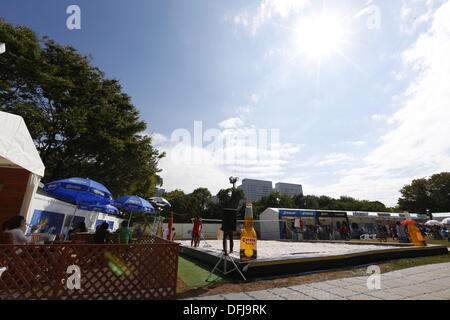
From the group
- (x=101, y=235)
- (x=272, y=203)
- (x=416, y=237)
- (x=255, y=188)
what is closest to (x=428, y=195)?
(x=272, y=203)

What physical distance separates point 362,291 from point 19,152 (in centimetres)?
812

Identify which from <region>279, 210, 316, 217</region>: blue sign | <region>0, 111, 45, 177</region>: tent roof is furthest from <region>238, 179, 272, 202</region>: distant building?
<region>0, 111, 45, 177</region>: tent roof

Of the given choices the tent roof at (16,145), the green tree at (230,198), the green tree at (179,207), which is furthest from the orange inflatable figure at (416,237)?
the green tree at (179,207)

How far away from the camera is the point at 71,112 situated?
41.8ft

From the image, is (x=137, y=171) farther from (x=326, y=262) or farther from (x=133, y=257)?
(x=326, y=262)

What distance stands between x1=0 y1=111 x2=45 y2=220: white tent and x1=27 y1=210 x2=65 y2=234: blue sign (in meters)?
3.80

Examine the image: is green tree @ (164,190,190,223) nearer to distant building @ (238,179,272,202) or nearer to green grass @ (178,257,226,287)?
green grass @ (178,257,226,287)

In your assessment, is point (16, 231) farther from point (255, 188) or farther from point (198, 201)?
point (255, 188)

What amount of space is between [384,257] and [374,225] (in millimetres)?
26264

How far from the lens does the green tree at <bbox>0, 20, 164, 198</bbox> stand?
1070 centimetres

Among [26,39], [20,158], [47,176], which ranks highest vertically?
[26,39]
